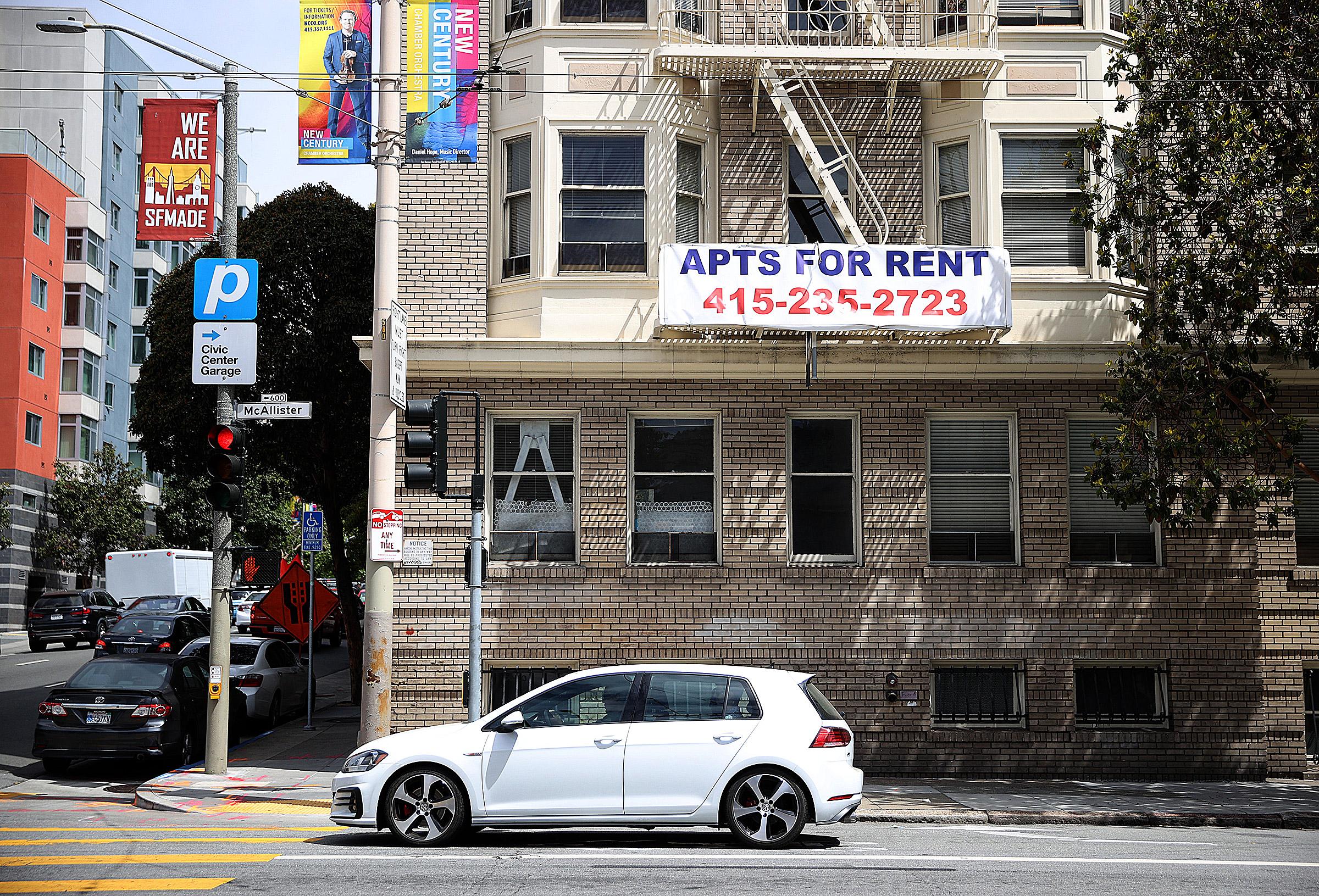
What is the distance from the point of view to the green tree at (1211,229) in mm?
13555

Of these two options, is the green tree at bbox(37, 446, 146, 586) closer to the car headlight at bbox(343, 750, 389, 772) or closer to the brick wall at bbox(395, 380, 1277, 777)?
the brick wall at bbox(395, 380, 1277, 777)

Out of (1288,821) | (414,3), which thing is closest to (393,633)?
(414,3)

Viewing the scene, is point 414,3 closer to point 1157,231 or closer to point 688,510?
point 688,510

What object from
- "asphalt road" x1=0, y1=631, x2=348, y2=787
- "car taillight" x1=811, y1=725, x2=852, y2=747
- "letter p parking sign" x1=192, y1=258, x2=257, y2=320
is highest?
"letter p parking sign" x1=192, y1=258, x2=257, y2=320

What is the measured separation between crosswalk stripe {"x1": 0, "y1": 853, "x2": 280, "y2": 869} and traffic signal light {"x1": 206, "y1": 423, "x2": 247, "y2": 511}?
495 cm

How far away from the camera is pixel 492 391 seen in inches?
632

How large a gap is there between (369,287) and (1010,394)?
11.9 m

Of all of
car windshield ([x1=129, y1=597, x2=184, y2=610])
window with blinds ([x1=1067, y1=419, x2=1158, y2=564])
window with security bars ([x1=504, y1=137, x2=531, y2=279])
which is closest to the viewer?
window with blinds ([x1=1067, y1=419, x2=1158, y2=564])

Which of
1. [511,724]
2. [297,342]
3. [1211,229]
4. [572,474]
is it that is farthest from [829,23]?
[297,342]

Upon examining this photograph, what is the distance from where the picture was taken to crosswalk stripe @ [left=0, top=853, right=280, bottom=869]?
9.52 m

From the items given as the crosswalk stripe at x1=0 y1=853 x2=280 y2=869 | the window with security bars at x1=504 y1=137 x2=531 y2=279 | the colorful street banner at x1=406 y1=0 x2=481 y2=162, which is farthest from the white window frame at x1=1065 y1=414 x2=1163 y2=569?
the crosswalk stripe at x1=0 y1=853 x2=280 y2=869

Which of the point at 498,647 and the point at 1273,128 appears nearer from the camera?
the point at 1273,128

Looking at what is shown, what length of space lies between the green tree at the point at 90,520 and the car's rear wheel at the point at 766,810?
4625 cm

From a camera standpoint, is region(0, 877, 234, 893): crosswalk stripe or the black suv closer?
region(0, 877, 234, 893): crosswalk stripe
